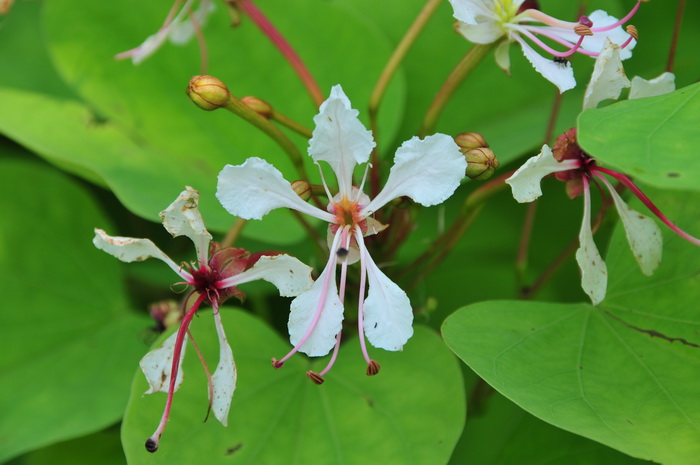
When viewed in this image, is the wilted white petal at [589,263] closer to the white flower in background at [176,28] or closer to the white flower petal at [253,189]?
the white flower petal at [253,189]

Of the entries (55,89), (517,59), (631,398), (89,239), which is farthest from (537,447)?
(55,89)

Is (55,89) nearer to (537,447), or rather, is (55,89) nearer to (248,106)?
(248,106)

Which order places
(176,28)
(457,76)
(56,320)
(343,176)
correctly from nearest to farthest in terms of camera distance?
(343,176)
(457,76)
(176,28)
(56,320)

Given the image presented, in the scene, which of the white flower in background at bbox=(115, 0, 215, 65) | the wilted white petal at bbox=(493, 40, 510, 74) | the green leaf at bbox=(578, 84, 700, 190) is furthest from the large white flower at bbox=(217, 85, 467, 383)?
the white flower in background at bbox=(115, 0, 215, 65)

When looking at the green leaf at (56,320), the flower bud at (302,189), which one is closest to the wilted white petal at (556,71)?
the flower bud at (302,189)

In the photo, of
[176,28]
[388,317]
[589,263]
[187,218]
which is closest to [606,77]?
[589,263]

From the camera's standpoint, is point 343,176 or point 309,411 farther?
point 309,411

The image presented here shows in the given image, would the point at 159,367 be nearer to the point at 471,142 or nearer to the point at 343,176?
the point at 343,176
